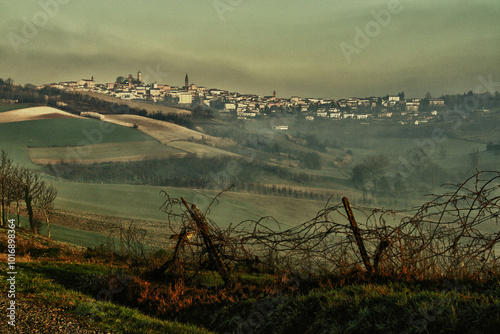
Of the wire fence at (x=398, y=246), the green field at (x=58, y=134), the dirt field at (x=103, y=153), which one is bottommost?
the dirt field at (x=103, y=153)

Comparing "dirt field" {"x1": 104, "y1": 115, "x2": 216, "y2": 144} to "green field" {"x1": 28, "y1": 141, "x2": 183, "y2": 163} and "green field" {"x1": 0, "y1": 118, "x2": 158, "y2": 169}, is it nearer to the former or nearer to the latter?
"green field" {"x1": 0, "y1": 118, "x2": 158, "y2": 169}

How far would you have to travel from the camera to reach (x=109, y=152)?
449 feet

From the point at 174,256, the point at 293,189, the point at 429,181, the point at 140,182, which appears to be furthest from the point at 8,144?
the point at 429,181

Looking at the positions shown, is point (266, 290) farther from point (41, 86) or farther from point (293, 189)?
point (41, 86)

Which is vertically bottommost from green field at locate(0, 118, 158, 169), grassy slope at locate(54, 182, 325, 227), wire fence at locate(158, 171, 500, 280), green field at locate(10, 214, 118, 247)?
grassy slope at locate(54, 182, 325, 227)

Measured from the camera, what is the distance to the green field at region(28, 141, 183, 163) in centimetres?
12706

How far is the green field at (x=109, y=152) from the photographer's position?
127062 millimetres

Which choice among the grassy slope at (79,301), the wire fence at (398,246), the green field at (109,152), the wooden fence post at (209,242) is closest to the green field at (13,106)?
the green field at (109,152)

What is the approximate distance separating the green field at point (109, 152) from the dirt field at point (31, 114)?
766 inches

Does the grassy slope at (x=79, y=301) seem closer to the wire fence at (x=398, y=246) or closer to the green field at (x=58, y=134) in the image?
the wire fence at (x=398, y=246)

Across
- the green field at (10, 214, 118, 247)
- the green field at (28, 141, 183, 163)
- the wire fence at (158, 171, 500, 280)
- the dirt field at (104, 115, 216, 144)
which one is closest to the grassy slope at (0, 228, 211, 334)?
the wire fence at (158, 171, 500, 280)

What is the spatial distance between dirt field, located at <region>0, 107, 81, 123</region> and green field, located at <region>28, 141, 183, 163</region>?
1945cm

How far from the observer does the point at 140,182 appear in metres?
130

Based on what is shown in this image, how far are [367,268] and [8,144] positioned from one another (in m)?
134
